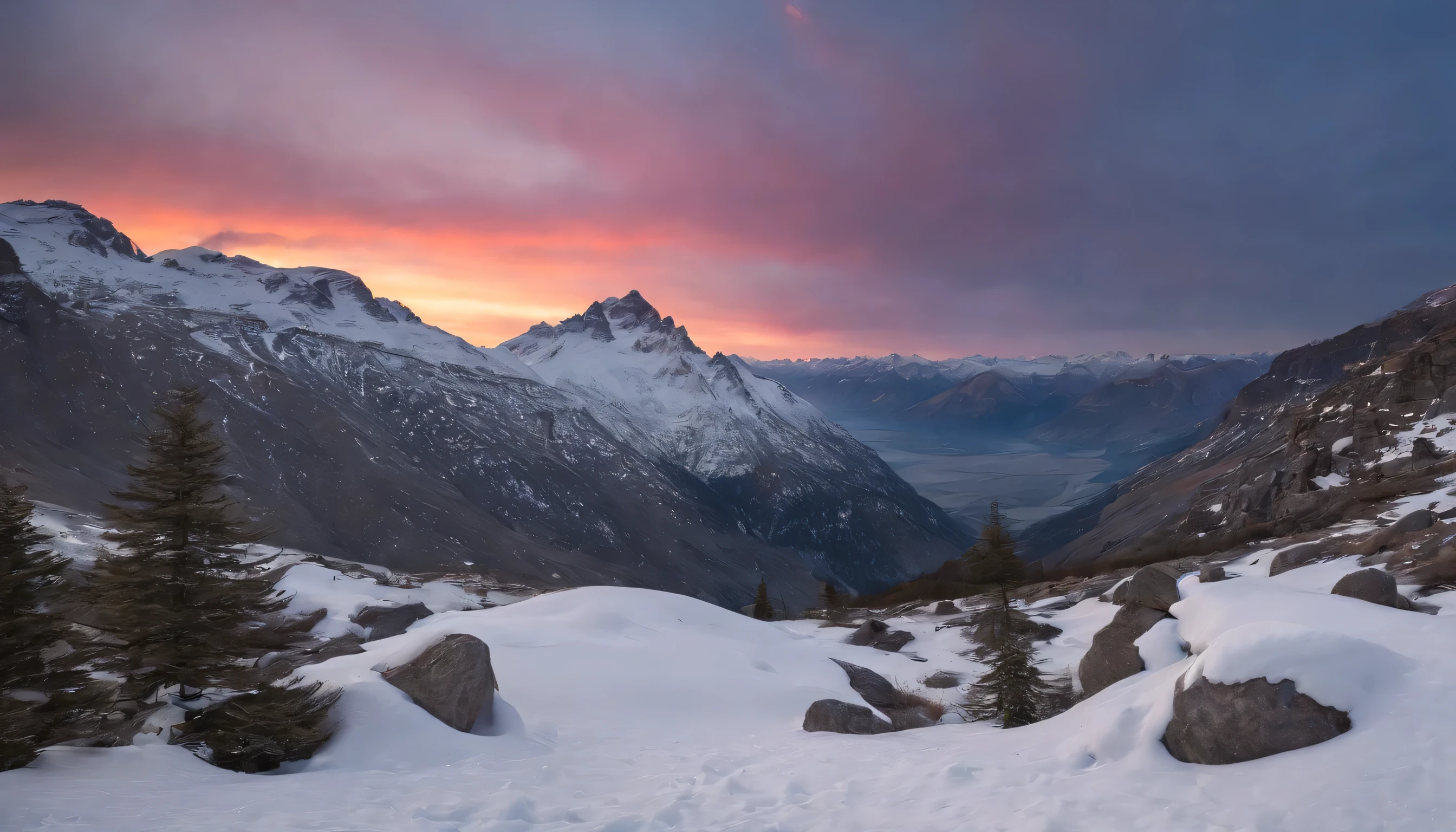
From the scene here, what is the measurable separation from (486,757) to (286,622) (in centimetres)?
2324

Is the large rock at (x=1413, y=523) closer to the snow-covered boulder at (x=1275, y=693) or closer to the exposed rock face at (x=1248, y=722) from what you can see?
the snow-covered boulder at (x=1275, y=693)

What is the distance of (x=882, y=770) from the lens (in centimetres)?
1045

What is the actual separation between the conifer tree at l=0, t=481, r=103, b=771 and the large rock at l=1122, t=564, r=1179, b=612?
19.4 m

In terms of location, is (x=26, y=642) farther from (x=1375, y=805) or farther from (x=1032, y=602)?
(x=1032, y=602)

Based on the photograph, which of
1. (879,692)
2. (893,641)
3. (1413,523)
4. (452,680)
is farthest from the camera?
(893,641)

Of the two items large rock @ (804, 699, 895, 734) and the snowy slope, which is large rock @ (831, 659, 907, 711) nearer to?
large rock @ (804, 699, 895, 734)

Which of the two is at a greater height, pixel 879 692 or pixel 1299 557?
pixel 1299 557

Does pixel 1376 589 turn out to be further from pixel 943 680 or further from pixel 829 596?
pixel 829 596

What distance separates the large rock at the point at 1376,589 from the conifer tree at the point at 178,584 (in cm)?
2059

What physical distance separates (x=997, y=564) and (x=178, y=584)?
17.6 m

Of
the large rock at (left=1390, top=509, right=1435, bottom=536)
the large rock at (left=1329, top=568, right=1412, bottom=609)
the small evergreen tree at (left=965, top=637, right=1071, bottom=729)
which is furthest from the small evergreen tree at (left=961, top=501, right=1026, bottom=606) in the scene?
the large rock at (left=1390, top=509, right=1435, bottom=536)

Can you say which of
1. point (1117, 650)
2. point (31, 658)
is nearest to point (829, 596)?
point (1117, 650)

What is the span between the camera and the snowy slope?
23.2 feet

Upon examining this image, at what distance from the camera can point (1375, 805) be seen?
6.33 metres
